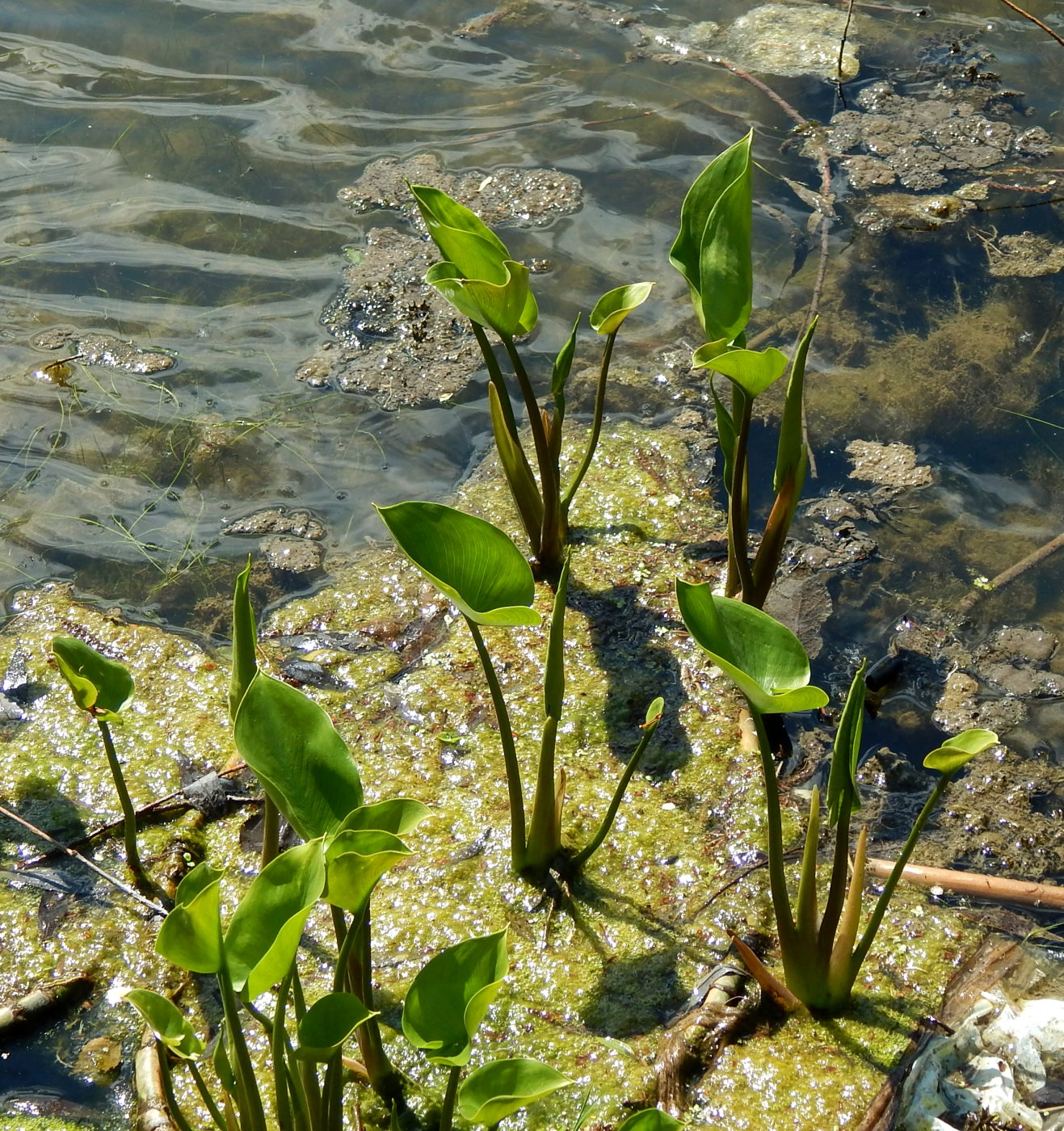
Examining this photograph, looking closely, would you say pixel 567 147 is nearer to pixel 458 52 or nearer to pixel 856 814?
pixel 458 52

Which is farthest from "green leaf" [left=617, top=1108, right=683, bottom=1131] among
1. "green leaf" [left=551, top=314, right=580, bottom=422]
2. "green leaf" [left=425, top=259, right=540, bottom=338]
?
"green leaf" [left=551, top=314, right=580, bottom=422]

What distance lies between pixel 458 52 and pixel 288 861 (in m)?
3.87

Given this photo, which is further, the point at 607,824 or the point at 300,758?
the point at 607,824

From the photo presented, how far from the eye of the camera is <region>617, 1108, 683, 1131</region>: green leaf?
1.07 m

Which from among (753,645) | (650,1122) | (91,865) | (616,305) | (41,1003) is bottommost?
(41,1003)

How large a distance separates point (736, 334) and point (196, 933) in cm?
117

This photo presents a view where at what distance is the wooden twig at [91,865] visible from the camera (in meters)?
1.66

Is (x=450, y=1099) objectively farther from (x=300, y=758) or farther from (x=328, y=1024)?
(x=300, y=758)

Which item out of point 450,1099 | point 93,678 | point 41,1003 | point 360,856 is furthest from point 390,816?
point 41,1003

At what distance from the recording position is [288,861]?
1.00 m

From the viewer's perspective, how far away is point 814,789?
1.37 m

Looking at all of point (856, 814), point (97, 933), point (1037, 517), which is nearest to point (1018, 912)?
point (856, 814)

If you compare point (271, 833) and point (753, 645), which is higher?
point (753, 645)

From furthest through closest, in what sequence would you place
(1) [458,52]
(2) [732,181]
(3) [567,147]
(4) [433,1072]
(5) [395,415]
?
1. (1) [458,52]
2. (3) [567,147]
3. (5) [395,415]
4. (2) [732,181]
5. (4) [433,1072]
